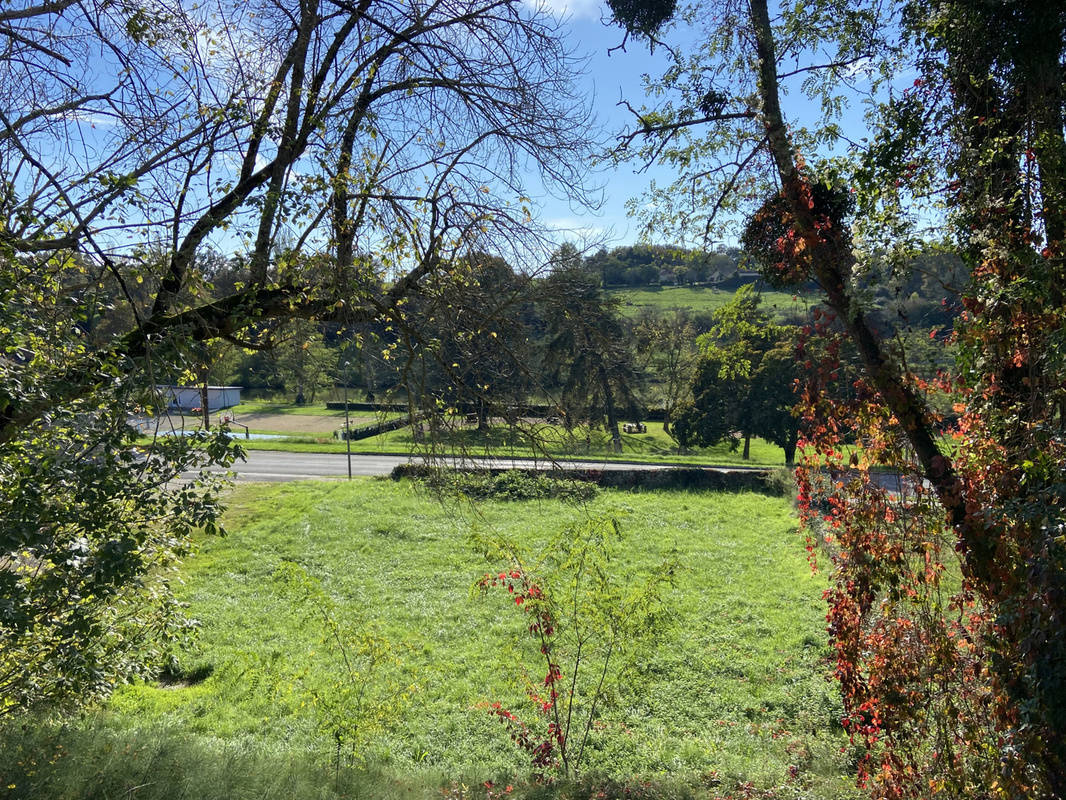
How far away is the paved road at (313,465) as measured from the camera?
22.6 metres

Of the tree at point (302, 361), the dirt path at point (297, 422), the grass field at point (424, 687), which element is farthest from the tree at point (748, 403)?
the dirt path at point (297, 422)

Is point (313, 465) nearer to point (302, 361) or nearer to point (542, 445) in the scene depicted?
point (302, 361)

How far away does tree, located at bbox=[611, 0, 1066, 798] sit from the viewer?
11.6 feet

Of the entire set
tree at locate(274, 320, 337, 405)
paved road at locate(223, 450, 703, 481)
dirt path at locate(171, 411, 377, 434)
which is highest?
tree at locate(274, 320, 337, 405)

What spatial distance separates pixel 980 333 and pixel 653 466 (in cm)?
2050

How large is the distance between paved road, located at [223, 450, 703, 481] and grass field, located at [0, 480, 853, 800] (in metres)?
7.43

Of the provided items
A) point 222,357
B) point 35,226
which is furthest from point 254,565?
point 35,226

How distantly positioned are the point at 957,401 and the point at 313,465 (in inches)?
908

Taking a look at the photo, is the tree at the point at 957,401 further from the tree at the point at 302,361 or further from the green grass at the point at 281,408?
the green grass at the point at 281,408

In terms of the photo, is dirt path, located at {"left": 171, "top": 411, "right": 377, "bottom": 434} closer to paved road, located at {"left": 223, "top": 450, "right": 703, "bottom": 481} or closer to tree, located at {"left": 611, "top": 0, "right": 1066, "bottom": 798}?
paved road, located at {"left": 223, "top": 450, "right": 703, "bottom": 481}

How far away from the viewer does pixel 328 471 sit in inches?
926

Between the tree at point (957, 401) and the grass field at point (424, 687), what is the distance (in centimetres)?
158

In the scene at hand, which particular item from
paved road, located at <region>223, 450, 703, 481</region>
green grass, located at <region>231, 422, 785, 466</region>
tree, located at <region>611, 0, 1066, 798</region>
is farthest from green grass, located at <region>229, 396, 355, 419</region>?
tree, located at <region>611, 0, 1066, 798</region>

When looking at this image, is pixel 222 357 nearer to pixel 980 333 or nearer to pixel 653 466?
pixel 980 333
